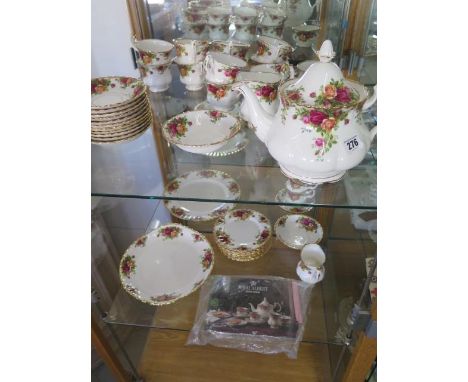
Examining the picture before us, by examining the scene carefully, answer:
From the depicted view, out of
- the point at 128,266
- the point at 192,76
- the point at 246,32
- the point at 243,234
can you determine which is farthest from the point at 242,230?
the point at 246,32

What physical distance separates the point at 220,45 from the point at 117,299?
628mm

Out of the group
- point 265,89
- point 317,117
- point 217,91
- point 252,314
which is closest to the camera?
point 317,117

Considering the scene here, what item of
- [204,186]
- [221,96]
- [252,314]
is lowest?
[252,314]

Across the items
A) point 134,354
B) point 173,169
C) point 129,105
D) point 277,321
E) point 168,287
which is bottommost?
point 134,354

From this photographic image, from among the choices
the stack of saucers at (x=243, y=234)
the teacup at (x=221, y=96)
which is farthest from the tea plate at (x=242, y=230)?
the teacup at (x=221, y=96)

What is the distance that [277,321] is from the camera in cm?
82

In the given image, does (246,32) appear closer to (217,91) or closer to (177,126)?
(217,91)

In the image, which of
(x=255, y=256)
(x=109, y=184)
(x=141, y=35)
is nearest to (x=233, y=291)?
(x=255, y=256)

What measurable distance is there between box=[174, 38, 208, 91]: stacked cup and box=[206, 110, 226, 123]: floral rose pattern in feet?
0.48

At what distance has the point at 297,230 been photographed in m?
0.94

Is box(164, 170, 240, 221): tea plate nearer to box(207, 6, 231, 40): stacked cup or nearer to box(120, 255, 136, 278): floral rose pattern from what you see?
box(120, 255, 136, 278): floral rose pattern

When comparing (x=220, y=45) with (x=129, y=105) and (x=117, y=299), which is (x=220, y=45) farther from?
(x=117, y=299)

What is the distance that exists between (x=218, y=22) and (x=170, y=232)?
1.78ft

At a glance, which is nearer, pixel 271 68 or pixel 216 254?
pixel 271 68
